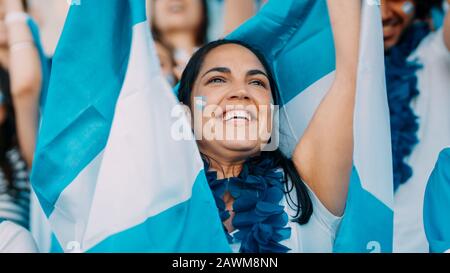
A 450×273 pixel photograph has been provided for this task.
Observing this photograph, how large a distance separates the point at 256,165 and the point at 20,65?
31.6 inches

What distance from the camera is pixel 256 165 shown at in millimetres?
1996

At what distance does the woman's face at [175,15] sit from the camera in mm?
2662

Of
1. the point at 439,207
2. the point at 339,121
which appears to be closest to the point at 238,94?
the point at 339,121

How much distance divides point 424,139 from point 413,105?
0.37ft

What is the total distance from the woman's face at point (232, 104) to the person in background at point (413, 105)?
50 centimetres

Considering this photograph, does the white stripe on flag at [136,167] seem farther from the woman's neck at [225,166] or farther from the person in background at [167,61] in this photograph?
the person in background at [167,61]

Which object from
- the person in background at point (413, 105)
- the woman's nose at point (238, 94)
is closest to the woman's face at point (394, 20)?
the person in background at point (413, 105)

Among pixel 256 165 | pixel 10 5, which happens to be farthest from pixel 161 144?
pixel 10 5

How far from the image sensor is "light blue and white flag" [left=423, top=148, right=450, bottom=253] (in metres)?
1.78

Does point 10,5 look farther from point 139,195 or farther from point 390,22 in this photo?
point 390,22

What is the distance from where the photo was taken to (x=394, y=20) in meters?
2.54

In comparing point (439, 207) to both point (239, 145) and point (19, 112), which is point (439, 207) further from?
point (19, 112)

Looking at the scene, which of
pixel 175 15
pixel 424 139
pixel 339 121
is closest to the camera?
pixel 339 121
